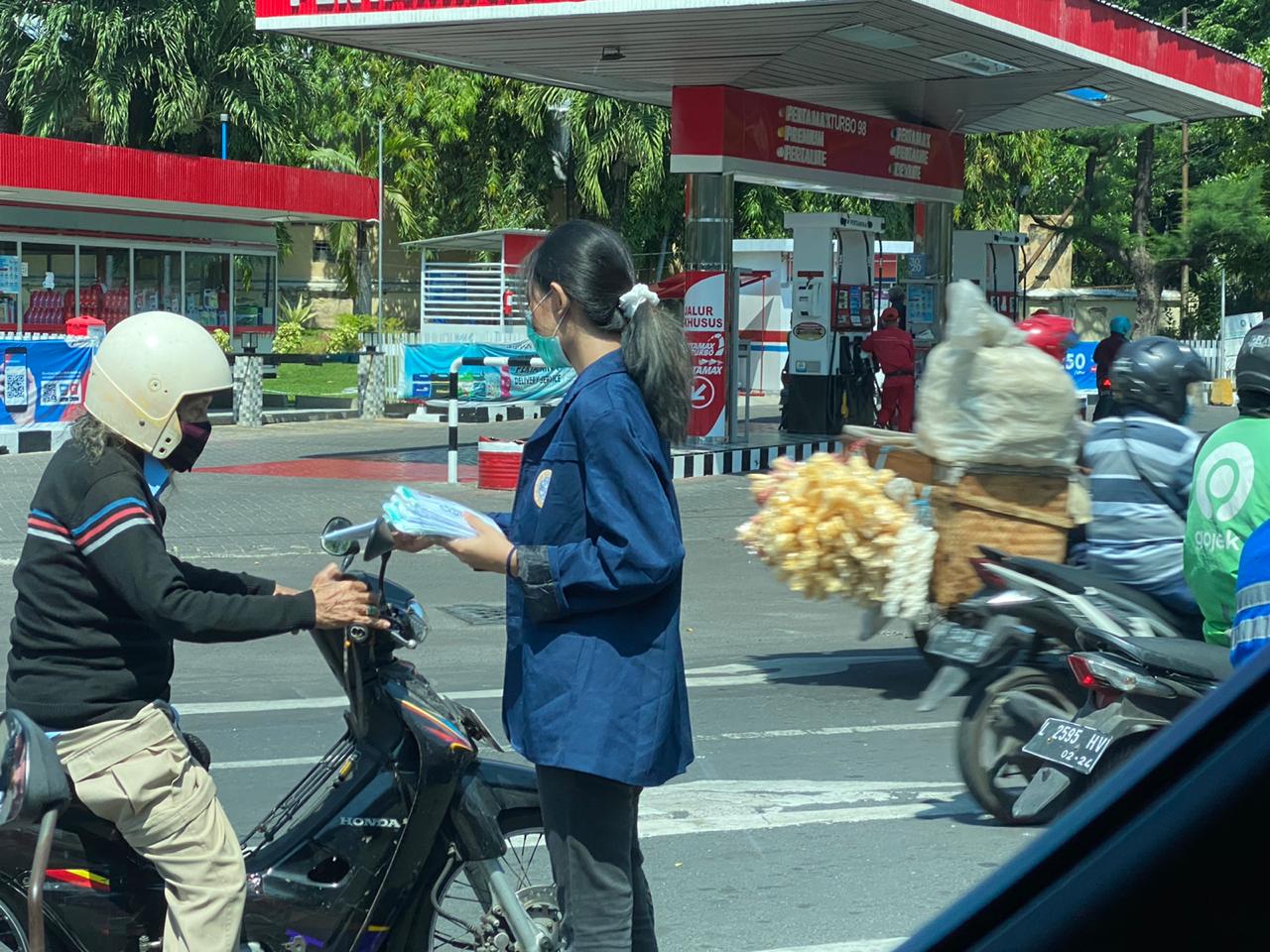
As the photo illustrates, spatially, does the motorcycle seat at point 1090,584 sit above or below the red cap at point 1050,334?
below

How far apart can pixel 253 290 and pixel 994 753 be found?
83.4ft

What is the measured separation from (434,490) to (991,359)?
969 centimetres

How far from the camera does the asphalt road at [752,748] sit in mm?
4746

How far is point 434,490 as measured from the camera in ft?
50.3

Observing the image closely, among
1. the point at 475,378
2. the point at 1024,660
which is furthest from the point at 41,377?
the point at 1024,660

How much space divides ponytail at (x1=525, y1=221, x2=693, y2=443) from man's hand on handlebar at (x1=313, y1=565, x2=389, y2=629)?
2.41ft

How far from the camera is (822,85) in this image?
67.0ft

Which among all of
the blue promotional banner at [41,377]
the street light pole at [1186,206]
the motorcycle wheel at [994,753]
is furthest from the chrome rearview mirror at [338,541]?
the street light pole at [1186,206]

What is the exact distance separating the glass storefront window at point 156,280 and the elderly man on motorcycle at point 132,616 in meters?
24.2

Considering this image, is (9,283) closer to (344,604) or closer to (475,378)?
(475,378)

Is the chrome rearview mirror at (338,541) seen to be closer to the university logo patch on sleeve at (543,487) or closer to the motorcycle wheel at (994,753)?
the university logo patch on sleeve at (543,487)

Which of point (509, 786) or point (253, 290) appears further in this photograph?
point (253, 290)

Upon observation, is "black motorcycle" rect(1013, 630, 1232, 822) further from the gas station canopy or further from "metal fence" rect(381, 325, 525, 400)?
"metal fence" rect(381, 325, 525, 400)

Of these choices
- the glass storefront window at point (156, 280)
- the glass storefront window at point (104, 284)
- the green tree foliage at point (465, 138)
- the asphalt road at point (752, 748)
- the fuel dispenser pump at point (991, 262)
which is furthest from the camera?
the green tree foliage at point (465, 138)
